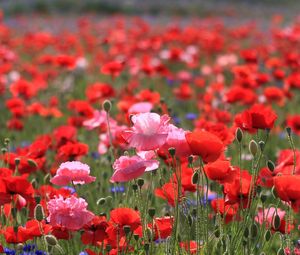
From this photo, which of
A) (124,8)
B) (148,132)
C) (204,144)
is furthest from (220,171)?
(124,8)

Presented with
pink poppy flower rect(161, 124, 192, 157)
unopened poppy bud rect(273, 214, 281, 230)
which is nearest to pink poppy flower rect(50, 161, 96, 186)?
pink poppy flower rect(161, 124, 192, 157)

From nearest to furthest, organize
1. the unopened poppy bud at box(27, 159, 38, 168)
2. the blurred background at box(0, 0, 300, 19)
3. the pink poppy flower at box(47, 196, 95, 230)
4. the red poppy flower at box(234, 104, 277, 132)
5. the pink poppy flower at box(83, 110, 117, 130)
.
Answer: the pink poppy flower at box(47, 196, 95, 230) → the red poppy flower at box(234, 104, 277, 132) → the unopened poppy bud at box(27, 159, 38, 168) → the pink poppy flower at box(83, 110, 117, 130) → the blurred background at box(0, 0, 300, 19)

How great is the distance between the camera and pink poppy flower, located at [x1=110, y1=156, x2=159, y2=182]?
1847 millimetres

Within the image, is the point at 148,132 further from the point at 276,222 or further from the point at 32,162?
the point at 32,162

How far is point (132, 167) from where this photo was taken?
6.07ft

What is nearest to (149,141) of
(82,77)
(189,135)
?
(189,135)

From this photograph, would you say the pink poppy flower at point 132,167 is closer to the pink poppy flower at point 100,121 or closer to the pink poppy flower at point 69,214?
the pink poppy flower at point 69,214

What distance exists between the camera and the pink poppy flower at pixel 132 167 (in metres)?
1.85

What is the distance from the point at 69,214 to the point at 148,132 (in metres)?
0.31

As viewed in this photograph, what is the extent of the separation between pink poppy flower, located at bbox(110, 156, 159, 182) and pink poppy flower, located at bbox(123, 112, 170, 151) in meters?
0.05

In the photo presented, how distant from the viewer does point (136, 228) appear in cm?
191

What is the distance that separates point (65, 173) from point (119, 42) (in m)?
5.84

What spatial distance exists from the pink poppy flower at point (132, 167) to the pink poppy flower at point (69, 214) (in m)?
0.13

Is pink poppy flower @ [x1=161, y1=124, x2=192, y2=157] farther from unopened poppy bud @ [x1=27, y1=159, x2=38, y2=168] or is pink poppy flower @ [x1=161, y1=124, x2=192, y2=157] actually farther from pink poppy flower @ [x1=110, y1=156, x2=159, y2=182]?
unopened poppy bud @ [x1=27, y1=159, x2=38, y2=168]
